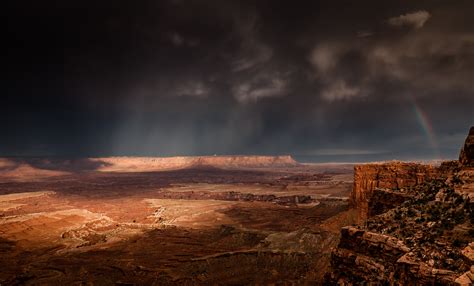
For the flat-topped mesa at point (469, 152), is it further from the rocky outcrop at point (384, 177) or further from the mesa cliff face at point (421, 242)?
the rocky outcrop at point (384, 177)

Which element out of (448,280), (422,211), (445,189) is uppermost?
(445,189)

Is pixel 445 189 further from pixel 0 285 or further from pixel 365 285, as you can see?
pixel 0 285

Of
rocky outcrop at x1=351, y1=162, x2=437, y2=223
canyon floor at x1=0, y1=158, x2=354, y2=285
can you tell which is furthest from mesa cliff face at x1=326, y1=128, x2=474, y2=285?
rocky outcrop at x1=351, y1=162, x2=437, y2=223

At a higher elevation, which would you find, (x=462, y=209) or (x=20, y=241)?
(x=462, y=209)

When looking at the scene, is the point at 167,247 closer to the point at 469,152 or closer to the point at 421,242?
the point at 421,242

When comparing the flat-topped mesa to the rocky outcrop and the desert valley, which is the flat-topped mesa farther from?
the rocky outcrop

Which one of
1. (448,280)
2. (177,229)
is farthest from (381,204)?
(177,229)
